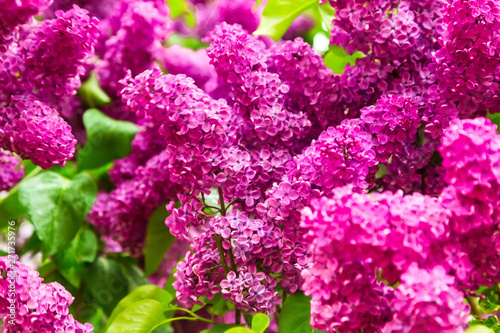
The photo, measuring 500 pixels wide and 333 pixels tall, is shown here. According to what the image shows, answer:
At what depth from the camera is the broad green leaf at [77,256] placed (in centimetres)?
83

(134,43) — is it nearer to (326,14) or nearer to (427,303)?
(326,14)

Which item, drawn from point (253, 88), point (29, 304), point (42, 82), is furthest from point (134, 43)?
point (29, 304)

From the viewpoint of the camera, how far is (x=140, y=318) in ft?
2.03

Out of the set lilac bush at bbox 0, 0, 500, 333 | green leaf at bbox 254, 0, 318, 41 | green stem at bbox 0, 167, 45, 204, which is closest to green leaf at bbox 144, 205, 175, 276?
lilac bush at bbox 0, 0, 500, 333

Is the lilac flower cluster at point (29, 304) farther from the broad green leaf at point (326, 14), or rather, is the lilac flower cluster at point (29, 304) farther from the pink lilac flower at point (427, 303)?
the broad green leaf at point (326, 14)

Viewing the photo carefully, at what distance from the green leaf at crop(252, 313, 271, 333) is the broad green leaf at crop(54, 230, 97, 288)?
0.40 metres

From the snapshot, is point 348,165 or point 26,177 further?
point 26,177

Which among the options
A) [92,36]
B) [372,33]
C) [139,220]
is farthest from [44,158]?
[372,33]

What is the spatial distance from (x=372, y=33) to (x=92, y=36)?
0.30 metres

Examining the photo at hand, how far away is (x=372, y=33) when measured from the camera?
60cm

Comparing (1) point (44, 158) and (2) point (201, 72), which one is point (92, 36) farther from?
(2) point (201, 72)

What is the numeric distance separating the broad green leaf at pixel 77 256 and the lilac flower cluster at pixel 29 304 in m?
0.31

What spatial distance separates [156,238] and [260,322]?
0.33m

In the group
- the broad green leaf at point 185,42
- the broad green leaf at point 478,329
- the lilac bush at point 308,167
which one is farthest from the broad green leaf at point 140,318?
the broad green leaf at point 185,42
